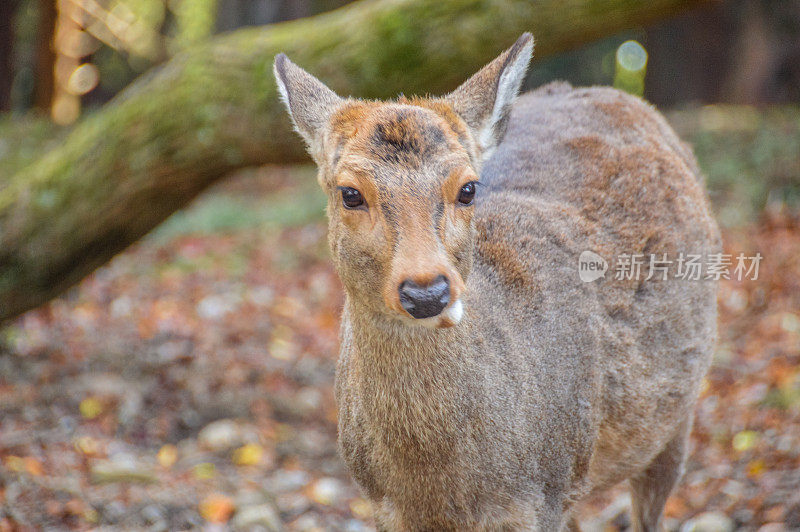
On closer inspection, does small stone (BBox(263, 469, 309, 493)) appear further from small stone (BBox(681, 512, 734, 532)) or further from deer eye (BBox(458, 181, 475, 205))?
deer eye (BBox(458, 181, 475, 205))

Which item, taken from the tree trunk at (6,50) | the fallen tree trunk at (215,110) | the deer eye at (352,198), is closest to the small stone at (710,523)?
the fallen tree trunk at (215,110)

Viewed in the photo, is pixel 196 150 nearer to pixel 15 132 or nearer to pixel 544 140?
pixel 544 140

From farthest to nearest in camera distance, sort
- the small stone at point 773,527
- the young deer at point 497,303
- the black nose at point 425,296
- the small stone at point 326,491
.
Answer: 1. the small stone at point 326,491
2. the small stone at point 773,527
3. the young deer at point 497,303
4. the black nose at point 425,296

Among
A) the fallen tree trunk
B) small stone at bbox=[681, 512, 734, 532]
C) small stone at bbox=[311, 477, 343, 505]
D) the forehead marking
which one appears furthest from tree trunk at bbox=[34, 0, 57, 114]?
small stone at bbox=[681, 512, 734, 532]

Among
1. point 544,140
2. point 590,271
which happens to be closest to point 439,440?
point 590,271

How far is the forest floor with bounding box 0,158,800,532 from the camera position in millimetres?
5176

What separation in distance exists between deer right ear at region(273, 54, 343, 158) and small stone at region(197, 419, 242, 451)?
3.10 meters

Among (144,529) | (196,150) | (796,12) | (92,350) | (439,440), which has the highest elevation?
(796,12)

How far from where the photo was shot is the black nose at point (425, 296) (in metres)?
2.92

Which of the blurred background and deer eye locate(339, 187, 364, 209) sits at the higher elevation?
deer eye locate(339, 187, 364, 209)

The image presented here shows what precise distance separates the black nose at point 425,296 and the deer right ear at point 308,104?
38.9 inches

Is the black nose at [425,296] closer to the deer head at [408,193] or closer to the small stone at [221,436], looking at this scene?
the deer head at [408,193]

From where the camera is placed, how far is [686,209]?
463cm

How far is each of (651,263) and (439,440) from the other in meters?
1.61
